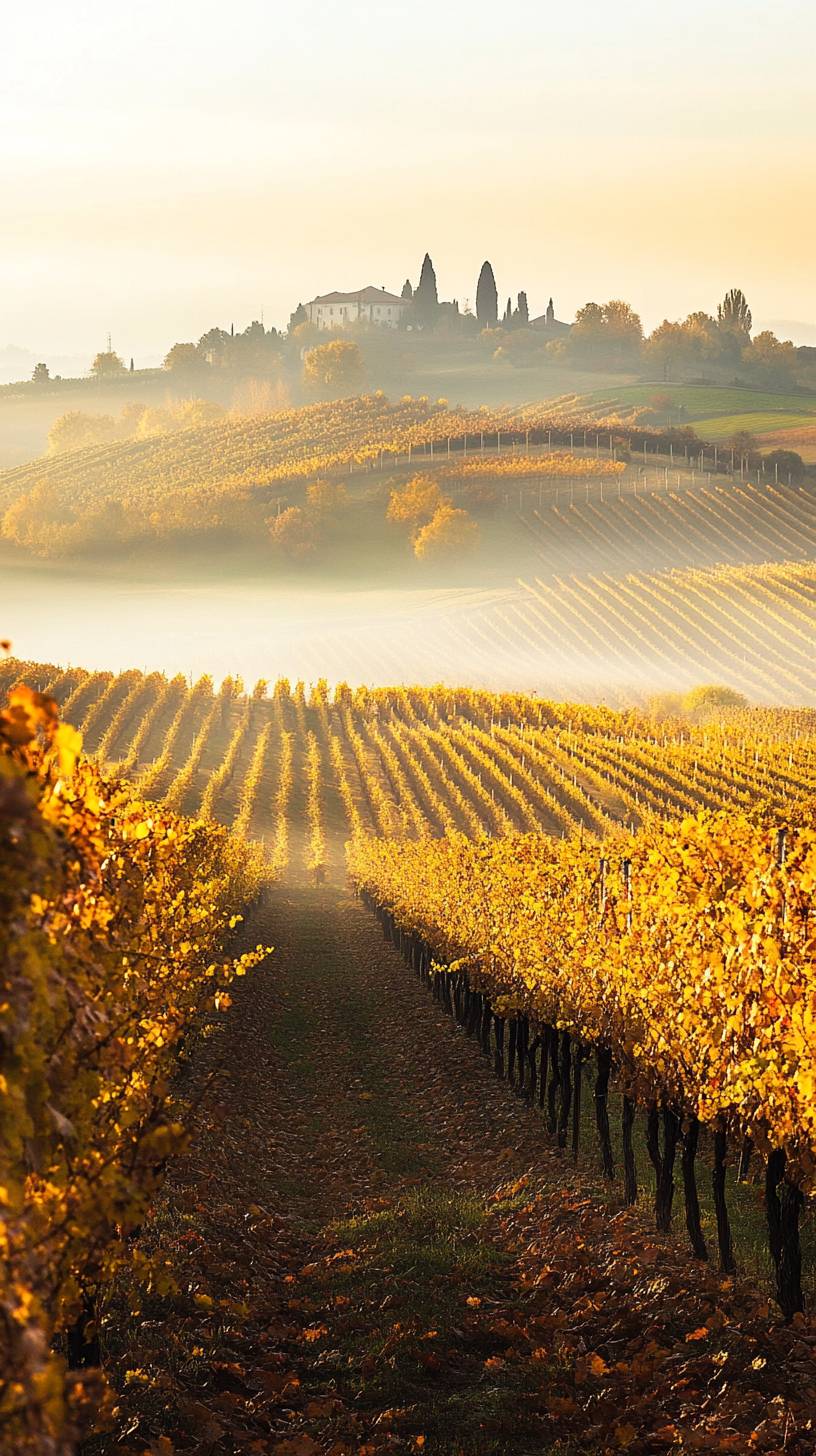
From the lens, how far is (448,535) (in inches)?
5344

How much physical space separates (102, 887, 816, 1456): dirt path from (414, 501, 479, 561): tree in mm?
122279

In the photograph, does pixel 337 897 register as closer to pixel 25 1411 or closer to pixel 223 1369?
pixel 223 1369

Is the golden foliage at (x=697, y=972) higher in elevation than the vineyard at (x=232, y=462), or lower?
lower

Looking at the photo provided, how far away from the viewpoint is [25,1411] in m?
3.03

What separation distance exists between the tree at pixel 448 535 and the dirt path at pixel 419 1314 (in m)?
122

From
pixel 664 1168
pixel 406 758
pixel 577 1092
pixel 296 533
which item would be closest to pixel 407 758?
pixel 406 758

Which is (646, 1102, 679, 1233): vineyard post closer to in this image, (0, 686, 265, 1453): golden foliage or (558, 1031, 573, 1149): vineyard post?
(558, 1031, 573, 1149): vineyard post

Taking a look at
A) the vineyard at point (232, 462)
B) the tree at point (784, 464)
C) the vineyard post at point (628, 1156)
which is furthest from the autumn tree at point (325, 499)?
the vineyard post at point (628, 1156)

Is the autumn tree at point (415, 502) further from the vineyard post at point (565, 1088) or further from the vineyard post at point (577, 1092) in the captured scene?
the vineyard post at point (577, 1092)

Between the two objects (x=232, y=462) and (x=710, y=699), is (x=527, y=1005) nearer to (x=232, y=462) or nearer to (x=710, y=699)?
(x=710, y=699)

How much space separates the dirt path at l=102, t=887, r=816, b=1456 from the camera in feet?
24.1

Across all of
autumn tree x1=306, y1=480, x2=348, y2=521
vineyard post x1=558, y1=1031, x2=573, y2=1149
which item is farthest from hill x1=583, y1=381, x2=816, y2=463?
vineyard post x1=558, y1=1031, x2=573, y2=1149

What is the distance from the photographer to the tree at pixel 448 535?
446ft

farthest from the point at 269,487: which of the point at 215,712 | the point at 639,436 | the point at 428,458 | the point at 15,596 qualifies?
the point at 215,712
